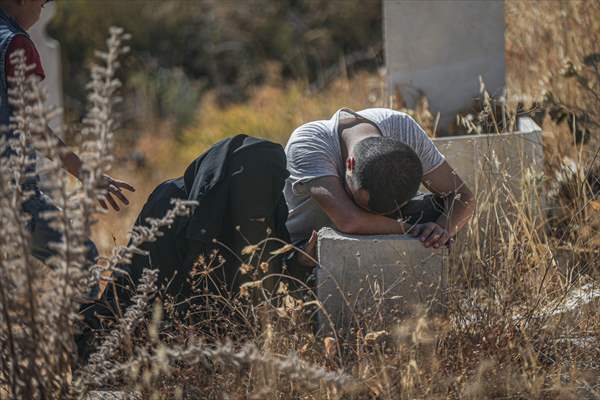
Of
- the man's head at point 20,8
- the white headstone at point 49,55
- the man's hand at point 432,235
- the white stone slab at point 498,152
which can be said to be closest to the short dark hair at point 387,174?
the man's hand at point 432,235

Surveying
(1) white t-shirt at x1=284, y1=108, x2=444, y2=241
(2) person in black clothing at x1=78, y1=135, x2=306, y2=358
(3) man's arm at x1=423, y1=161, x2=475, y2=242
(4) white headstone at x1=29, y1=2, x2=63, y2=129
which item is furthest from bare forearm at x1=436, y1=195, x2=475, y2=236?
(4) white headstone at x1=29, y1=2, x2=63, y2=129

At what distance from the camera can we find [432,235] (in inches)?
126

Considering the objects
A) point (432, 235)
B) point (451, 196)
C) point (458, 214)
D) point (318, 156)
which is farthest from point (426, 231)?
point (318, 156)

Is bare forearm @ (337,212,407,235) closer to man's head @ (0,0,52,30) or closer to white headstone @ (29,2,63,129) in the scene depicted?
man's head @ (0,0,52,30)

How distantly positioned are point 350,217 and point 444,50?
2650mm

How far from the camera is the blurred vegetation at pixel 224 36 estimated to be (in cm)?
1357

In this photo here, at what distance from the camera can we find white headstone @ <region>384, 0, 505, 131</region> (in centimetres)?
556

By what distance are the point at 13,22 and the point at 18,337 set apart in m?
1.26

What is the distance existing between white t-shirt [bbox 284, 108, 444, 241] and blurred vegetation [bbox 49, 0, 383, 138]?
9.52 metres

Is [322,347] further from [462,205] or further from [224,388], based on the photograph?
[462,205]

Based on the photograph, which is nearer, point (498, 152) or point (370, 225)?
point (370, 225)

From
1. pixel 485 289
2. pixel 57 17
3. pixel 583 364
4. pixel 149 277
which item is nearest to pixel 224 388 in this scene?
pixel 149 277

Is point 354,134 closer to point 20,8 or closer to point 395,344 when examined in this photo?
point 395,344

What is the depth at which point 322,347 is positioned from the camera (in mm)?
2920
